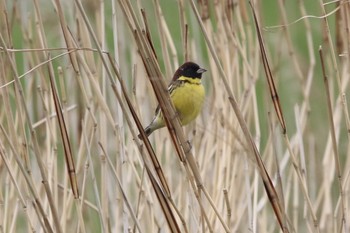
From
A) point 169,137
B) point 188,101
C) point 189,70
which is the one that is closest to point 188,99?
point 188,101

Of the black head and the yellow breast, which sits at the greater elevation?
the black head

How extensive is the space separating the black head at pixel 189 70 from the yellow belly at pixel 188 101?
0.16ft

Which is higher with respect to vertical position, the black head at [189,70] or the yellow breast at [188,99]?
the black head at [189,70]

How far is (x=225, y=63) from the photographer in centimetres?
336

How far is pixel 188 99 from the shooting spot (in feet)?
11.8

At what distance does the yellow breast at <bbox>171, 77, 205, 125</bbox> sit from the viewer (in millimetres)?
3539

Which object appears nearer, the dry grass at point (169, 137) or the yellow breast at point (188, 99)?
the dry grass at point (169, 137)

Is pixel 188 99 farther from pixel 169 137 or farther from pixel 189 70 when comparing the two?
pixel 169 137

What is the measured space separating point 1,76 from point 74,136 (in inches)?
50.3

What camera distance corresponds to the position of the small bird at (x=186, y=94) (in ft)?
11.5

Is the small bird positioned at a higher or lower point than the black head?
lower

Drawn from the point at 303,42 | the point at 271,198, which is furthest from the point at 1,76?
the point at 303,42

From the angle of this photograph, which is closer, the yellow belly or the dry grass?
the dry grass

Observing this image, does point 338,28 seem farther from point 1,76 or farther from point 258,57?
point 1,76
